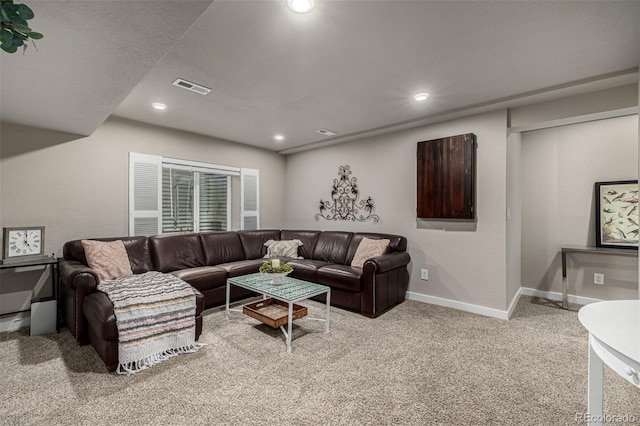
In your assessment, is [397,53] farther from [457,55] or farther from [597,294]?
[597,294]

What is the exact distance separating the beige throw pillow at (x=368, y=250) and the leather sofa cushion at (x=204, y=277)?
1761 mm

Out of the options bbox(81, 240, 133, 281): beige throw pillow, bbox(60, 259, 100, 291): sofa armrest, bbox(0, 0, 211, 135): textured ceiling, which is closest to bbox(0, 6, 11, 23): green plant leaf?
bbox(0, 0, 211, 135): textured ceiling

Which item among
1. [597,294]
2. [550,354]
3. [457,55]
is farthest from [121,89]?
[597,294]

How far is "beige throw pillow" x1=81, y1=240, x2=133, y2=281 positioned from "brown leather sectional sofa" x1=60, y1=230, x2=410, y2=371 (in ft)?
0.48

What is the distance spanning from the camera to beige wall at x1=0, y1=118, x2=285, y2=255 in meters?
3.04

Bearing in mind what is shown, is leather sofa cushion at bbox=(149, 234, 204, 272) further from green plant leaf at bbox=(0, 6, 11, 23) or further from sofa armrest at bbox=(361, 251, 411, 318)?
green plant leaf at bbox=(0, 6, 11, 23)

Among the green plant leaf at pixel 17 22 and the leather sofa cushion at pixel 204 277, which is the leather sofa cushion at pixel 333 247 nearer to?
the leather sofa cushion at pixel 204 277

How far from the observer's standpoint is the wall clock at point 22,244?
289 centimetres

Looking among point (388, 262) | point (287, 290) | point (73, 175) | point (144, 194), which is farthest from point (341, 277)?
point (73, 175)

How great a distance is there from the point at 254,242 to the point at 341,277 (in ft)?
6.27

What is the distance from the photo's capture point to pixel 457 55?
2.20 metres

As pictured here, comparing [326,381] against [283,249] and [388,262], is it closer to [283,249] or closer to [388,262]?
[388,262]

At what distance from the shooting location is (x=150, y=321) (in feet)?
7.61

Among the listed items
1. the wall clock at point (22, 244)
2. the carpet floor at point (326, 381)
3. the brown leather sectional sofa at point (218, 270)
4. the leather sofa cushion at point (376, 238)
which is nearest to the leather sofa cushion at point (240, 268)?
the brown leather sectional sofa at point (218, 270)
